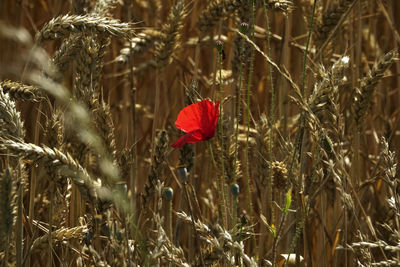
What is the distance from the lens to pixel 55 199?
54.7 inches

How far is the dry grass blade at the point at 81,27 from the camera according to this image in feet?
3.95

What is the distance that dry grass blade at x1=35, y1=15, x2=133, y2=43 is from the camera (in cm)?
120

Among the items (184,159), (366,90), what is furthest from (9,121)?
(366,90)

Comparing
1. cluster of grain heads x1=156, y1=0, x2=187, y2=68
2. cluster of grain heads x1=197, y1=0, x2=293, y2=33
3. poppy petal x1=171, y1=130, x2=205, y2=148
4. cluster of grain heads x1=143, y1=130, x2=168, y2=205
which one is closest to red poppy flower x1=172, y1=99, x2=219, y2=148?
poppy petal x1=171, y1=130, x2=205, y2=148

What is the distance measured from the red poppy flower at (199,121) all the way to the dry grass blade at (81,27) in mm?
205

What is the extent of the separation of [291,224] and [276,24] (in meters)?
0.99

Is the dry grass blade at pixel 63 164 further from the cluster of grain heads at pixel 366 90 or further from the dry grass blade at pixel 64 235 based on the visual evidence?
the cluster of grain heads at pixel 366 90

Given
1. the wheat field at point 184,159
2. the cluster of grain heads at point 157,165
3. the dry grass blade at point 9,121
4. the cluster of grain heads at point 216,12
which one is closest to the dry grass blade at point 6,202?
the wheat field at point 184,159

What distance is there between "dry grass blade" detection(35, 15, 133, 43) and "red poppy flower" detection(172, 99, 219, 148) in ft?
0.67

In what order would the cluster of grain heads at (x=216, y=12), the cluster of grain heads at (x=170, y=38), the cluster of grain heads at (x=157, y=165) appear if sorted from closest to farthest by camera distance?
the cluster of grain heads at (x=157, y=165), the cluster of grain heads at (x=216, y=12), the cluster of grain heads at (x=170, y=38)

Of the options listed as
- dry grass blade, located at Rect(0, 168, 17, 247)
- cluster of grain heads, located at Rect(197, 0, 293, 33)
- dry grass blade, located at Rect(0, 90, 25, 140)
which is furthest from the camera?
cluster of grain heads, located at Rect(197, 0, 293, 33)

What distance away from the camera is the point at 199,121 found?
1.15 metres

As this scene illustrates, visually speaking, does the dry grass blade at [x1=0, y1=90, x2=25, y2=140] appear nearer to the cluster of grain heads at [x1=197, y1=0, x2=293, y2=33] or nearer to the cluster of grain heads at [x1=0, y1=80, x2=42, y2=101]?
the cluster of grain heads at [x1=0, y1=80, x2=42, y2=101]

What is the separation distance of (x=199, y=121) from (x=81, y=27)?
0.30 meters
